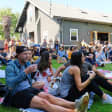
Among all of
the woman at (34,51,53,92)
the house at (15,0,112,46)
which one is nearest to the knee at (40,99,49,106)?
the woman at (34,51,53,92)

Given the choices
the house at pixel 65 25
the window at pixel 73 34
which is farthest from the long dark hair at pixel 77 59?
the window at pixel 73 34

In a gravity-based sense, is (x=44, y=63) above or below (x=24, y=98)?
above

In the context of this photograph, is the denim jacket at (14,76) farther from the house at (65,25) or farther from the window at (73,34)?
the window at (73,34)

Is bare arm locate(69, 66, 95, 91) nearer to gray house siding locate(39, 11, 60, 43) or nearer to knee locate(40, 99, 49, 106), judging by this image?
knee locate(40, 99, 49, 106)

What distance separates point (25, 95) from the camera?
107 inches

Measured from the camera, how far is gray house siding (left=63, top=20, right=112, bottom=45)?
15719mm

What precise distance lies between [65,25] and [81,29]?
1.91 metres

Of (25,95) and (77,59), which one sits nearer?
(25,95)

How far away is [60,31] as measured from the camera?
50.9 feet

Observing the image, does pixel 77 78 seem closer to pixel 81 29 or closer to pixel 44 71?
pixel 44 71

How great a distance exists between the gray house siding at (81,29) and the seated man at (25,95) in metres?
12.9

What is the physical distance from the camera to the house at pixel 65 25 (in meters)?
15.6

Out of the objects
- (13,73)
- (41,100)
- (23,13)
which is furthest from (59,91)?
(23,13)

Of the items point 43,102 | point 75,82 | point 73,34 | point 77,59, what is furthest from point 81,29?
point 43,102
